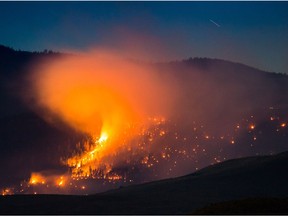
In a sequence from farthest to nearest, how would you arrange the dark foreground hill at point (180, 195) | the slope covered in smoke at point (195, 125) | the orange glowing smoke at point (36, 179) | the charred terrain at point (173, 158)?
the slope covered in smoke at point (195, 125) → the orange glowing smoke at point (36, 179) → the charred terrain at point (173, 158) → the dark foreground hill at point (180, 195)

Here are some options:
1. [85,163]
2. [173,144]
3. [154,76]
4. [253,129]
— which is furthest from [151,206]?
[154,76]

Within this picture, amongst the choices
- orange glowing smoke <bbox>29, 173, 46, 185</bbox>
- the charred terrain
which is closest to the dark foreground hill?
the charred terrain

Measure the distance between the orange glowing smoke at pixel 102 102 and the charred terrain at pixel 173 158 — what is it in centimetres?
203

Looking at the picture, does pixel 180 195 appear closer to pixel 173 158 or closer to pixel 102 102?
pixel 173 158

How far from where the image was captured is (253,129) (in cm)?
7338

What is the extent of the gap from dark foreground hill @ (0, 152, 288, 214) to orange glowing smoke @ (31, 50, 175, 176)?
2511 cm

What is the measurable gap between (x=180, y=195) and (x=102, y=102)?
66306 millimetres

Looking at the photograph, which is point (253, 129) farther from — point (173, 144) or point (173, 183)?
point (173, 183)

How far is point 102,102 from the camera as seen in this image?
9575cm

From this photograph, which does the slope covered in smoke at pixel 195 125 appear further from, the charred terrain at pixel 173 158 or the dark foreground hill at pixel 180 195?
the dark foreground hill at pixel 180 195

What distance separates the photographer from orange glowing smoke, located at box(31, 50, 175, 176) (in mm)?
71188

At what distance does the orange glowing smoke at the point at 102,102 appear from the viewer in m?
71.2

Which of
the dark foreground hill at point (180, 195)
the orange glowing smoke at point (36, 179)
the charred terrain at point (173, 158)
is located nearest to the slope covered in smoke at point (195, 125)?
the charred terrain at point (173, 158)

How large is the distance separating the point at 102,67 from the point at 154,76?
51.0 ft
